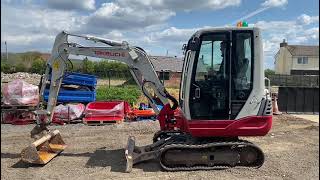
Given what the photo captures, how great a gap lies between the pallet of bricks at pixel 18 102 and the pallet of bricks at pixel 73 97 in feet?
3.09

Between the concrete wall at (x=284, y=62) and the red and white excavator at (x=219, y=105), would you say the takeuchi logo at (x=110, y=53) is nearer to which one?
the red and white excavator at (x=219, y=105)

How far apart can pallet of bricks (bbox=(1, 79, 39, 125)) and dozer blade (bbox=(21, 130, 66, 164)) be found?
15.7ft

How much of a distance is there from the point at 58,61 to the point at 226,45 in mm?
3693

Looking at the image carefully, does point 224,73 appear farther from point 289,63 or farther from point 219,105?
point 289,63

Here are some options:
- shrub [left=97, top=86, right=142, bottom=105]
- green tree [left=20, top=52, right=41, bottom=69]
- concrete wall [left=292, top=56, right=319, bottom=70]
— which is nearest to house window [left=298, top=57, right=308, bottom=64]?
concrete wall [left=292, top=56, right=319, bottom=70]

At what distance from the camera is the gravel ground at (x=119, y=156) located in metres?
7.38

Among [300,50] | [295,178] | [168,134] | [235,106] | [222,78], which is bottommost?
[295,178]

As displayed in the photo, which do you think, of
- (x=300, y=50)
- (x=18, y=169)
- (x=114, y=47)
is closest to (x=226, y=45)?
(x=114, y=47)

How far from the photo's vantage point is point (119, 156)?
29.4 feet

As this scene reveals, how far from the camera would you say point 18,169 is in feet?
25.4

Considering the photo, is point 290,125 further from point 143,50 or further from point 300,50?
point 300,50

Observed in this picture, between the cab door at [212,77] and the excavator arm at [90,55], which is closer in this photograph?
the cab door at [212,77]

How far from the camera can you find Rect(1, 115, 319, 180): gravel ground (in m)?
7.38

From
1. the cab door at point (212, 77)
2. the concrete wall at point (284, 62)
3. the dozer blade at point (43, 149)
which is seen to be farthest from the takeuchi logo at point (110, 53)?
the concrete wall at point (284, 62)
